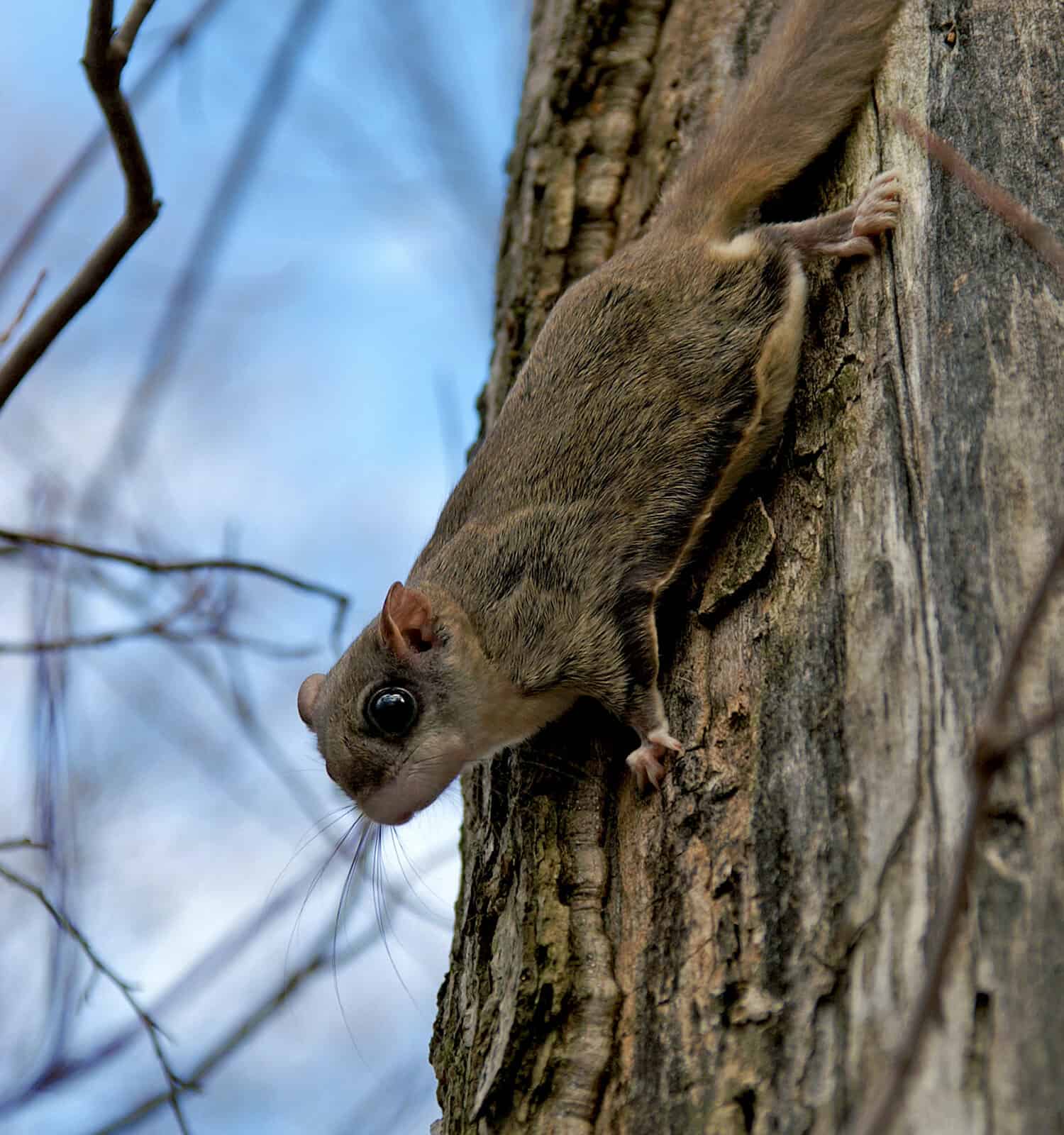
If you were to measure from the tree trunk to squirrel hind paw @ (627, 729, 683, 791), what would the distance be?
0.05 m

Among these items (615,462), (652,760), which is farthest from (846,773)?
(615,462)

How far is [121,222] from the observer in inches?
105

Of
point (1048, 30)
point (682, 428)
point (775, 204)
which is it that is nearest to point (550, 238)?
point (775, 204)

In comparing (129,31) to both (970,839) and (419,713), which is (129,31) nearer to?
(419,713)

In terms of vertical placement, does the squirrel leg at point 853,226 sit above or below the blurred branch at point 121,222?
above

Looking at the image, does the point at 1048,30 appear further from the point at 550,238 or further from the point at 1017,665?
the point at 1017,665

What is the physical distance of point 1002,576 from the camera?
85.4 inches

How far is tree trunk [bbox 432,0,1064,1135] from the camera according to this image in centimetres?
183

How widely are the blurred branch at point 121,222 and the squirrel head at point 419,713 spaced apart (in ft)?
3.87

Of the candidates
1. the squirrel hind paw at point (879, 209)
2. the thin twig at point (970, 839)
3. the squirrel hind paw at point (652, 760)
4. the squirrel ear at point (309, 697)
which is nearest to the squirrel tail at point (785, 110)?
the squirrel hind paw at point (879, 209)

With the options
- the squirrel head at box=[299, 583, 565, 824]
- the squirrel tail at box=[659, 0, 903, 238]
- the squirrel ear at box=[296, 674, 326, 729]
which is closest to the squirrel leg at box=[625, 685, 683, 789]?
the squirrel head at box=[299, 583, 565, 824]

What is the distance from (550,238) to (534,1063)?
10.0 ft

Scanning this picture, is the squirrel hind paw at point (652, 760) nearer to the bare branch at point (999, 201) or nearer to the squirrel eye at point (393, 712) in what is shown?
the squirrel eye at point (393, 712)

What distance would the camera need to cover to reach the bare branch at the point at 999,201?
69.0 inches
